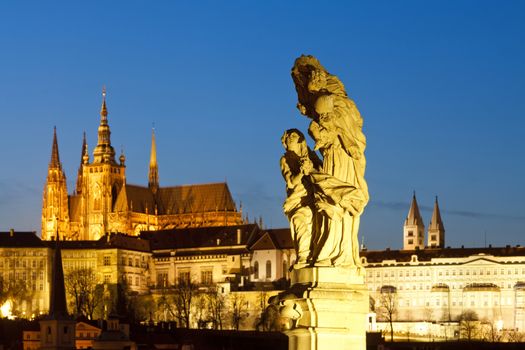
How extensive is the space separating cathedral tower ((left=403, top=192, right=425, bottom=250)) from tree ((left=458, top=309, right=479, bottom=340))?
2538 centimetres

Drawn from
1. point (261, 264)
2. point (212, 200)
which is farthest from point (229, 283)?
point (212, 200)

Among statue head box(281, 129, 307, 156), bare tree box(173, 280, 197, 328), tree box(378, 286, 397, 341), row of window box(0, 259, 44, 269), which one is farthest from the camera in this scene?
row of window box(0, 259, 44, 269)

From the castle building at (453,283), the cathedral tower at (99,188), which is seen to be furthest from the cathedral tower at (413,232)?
the cathedral tower at (99,188)

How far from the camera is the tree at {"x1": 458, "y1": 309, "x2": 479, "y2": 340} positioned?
376 ft

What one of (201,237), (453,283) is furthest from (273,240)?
(453,283)

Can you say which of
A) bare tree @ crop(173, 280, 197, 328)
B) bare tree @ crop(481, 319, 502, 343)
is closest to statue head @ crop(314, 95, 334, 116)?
bare tree @ crop(481, 319, 502, 343)

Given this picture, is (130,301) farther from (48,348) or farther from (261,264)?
(48,348)

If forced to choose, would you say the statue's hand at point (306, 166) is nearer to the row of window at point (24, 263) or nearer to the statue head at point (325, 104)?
the statue head at point (325, 104)

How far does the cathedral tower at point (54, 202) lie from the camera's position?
497 feet

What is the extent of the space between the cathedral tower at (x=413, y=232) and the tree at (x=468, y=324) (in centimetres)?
2538

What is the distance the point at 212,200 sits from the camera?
493 ft

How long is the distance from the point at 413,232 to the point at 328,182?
146796mm

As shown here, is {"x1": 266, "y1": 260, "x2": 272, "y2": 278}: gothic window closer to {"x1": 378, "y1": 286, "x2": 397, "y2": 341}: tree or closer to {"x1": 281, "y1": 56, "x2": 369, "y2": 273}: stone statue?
{"x1": 378, "y1": 286, "x2": 397, "y2": 341}: tree

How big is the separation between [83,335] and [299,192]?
73861mm
